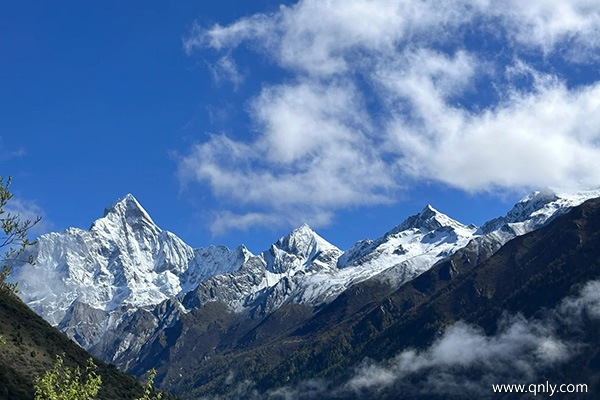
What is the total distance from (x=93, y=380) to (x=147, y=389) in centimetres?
398

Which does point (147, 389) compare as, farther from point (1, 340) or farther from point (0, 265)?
point (0, 265)

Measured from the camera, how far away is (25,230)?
170ft

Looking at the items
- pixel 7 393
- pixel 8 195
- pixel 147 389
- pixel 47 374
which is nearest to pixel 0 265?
pixel 8 195

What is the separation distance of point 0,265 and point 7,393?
Result: 14709 cm

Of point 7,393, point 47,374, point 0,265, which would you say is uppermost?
point 7,393

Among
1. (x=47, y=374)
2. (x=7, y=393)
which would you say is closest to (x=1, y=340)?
(x=47, y=374)

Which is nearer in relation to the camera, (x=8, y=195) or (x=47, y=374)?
(x=47, y=374)

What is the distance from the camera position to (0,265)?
188 ft

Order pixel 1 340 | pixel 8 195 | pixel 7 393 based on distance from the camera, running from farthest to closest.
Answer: pixel 7 393 → pixel 8 195 → pixel 1 340

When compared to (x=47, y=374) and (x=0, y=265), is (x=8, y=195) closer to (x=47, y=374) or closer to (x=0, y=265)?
(x=0, y=265)

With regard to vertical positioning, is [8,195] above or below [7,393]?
below

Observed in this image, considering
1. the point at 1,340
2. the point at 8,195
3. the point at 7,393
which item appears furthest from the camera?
the point at 7,393

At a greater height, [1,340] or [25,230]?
[25,230]

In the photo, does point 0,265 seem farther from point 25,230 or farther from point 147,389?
point 147,389
